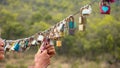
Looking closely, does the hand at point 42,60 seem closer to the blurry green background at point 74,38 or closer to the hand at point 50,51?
the hand at point 50,51

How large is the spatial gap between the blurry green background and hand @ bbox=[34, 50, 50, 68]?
17.8m

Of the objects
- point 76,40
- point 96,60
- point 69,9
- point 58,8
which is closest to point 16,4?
point 58,8

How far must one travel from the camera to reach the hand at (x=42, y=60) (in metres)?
1.44

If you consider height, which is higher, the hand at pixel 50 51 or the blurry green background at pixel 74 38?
the hand at pixel 50 51

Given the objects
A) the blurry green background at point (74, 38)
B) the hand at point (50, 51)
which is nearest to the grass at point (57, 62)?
the blurry green background at point (74, 38)

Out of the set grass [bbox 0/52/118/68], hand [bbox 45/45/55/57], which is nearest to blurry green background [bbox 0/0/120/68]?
grass [bbox 0/52/118/68]

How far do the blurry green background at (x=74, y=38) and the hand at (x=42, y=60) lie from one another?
17788mm

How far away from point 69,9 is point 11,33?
16.9 ft

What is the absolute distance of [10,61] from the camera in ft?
69.8

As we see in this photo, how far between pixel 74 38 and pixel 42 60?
2180 centimetres

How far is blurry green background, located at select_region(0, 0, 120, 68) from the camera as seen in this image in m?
21.2

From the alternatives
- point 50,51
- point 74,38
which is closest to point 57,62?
point 74,38

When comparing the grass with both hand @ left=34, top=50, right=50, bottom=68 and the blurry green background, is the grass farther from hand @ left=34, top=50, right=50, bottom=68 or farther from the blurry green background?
hand @ left=34, top=50, right=50, bottom=68

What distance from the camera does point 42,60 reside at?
57.4 inches
